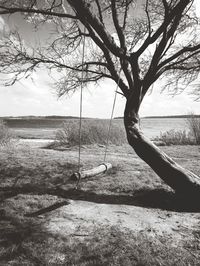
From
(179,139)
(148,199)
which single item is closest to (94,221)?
(148,199)

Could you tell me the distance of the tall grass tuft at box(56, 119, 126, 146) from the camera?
15266 millimetres

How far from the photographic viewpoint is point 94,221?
4031 millimetres

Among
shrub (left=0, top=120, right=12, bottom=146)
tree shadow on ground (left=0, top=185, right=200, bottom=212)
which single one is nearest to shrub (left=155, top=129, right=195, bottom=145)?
shrub (left=0, top=120, right=12, bottom=146)

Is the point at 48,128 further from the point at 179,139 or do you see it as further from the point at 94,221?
the point at 94,221

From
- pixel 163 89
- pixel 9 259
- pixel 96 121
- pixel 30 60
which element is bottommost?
pixel 9 259

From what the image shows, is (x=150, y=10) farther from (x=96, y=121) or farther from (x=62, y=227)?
(x=96, y=121)

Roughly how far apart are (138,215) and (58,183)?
2.50m

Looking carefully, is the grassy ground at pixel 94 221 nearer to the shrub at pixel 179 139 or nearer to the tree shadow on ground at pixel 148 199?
the tree shadow on ground at pixel 148 199

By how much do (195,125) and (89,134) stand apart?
287 inches

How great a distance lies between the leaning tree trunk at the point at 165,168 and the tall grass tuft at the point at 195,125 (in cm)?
1145

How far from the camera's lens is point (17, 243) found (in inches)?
126

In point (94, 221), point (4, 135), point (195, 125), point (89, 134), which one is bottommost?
point (94, 221)

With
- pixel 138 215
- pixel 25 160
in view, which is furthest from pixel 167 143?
pixel 138 215

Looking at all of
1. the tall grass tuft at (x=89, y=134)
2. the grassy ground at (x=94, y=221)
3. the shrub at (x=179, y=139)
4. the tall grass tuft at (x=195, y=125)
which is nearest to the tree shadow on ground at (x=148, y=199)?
the grassy ground at (x=94, y=221)
